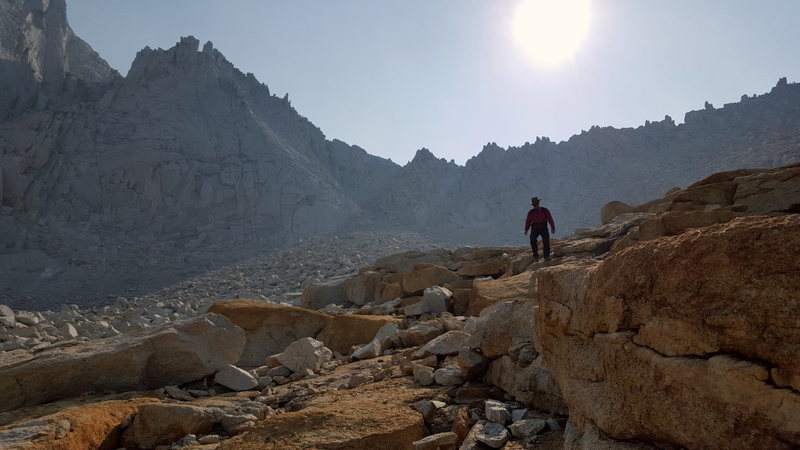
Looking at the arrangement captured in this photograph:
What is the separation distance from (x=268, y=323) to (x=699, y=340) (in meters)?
7.03

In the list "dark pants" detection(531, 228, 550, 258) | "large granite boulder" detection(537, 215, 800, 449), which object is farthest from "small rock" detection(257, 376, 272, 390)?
"dark pants" detection(531, 228, 550, 258)

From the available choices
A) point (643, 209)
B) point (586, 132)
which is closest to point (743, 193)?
point (643, 209)

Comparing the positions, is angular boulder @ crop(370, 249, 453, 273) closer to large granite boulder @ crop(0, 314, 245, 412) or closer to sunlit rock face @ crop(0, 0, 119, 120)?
large granite boulder @ crop(0, 314, 245, 412)

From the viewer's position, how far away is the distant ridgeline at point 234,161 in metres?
50.1

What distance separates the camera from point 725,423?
1787 mm

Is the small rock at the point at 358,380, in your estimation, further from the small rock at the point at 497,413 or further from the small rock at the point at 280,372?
the small rock at the point at 497,413

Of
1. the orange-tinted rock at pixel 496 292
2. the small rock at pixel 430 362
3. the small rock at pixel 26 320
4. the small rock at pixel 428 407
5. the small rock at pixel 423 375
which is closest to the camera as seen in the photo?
the small rock at pixel 428 407

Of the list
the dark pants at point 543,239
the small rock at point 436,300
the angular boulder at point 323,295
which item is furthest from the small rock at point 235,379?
the angular boulder at point 323,295

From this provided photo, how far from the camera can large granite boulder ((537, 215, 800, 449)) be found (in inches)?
65.9

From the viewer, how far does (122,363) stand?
541 centimetres

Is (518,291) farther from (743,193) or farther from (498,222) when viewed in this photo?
(498,222)

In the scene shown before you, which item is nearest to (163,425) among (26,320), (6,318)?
(6,318)

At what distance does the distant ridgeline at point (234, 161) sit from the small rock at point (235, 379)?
48070 millimetres

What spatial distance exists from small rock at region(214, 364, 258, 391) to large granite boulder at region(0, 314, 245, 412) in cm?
17
